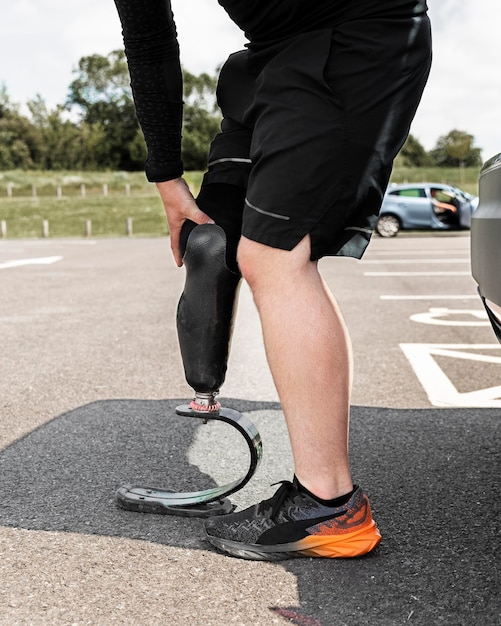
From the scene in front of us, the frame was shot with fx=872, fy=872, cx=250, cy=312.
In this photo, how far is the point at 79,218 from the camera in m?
39.1

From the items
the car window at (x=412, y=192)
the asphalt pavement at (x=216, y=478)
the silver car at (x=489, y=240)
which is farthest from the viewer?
the car window at (x=412, y=192)

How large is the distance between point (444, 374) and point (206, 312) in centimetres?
236

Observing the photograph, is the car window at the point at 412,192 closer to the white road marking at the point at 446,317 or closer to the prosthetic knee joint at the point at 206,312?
the white road marking at the point at 446,317

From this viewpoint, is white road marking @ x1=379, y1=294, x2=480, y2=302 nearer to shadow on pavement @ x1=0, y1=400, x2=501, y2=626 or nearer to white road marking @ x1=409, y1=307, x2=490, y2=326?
white road marking @ x1=409, y1=307, x2=490, y2=326

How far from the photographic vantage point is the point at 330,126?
72.1 inches

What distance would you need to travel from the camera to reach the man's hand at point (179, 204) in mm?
2086

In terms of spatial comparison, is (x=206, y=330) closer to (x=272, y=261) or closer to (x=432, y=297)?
(x=272, y=261)

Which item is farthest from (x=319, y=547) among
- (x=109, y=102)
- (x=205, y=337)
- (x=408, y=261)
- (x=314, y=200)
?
(x=109, y=102)

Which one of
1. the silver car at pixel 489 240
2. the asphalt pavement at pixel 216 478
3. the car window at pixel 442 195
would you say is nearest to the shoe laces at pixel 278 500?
the asphalt pavement at pixel 216 478

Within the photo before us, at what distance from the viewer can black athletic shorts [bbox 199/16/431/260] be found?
1.82m

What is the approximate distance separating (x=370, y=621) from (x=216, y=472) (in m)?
1.01

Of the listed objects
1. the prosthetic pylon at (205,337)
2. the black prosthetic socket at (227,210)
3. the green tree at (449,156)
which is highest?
the black prosthetic socket at (227,210)

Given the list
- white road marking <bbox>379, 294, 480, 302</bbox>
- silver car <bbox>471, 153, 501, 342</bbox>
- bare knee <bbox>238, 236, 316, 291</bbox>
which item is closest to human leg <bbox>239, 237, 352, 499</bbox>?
bare knee <bbox>238, 236, 316, 291</bbox>

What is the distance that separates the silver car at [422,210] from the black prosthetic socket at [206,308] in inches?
844
